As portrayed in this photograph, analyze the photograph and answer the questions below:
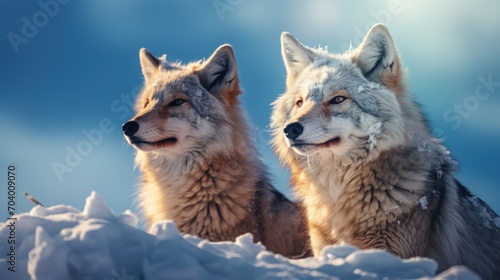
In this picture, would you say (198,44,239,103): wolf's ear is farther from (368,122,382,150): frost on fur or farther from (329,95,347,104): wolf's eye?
(368,122,382,150): frost on fur

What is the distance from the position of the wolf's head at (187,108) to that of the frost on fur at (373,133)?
7.07ft

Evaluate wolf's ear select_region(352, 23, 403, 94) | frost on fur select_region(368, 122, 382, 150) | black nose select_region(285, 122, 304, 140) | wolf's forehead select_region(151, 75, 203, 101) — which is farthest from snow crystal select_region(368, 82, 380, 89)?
wolf's forehead select_region(151, 75, 203, 101)

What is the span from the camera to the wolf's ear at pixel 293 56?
276 inches

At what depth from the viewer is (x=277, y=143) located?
6742 mm

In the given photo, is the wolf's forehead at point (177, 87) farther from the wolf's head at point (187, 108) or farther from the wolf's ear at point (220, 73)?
the wolf's ear at point (220, 73)

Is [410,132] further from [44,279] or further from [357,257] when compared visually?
[44,279]

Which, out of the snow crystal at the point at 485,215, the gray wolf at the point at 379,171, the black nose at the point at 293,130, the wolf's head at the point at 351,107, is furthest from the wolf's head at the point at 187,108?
the snow crystal at the point at 485,215

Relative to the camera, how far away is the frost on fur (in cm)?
582

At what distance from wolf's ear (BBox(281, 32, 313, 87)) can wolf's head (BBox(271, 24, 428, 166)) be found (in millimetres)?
216

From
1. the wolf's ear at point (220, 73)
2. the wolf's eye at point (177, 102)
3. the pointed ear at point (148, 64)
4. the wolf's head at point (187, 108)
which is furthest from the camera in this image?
the pointed ear at point (148, 64)

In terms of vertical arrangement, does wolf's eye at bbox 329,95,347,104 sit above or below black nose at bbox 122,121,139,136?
above

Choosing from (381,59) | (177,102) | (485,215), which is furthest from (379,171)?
(177,102)

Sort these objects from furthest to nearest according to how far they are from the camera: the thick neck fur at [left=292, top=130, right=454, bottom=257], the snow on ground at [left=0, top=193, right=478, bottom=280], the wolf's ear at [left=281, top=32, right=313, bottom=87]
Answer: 1. the wolf's ear at [left=281, top=32, right=313, bottom=87]
2. the thick neck fur at [left=292, top=130, right=454, bottom=257]
3. the snow on ground at [left=0, top=193, right=478, bottom=280]

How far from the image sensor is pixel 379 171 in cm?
580
